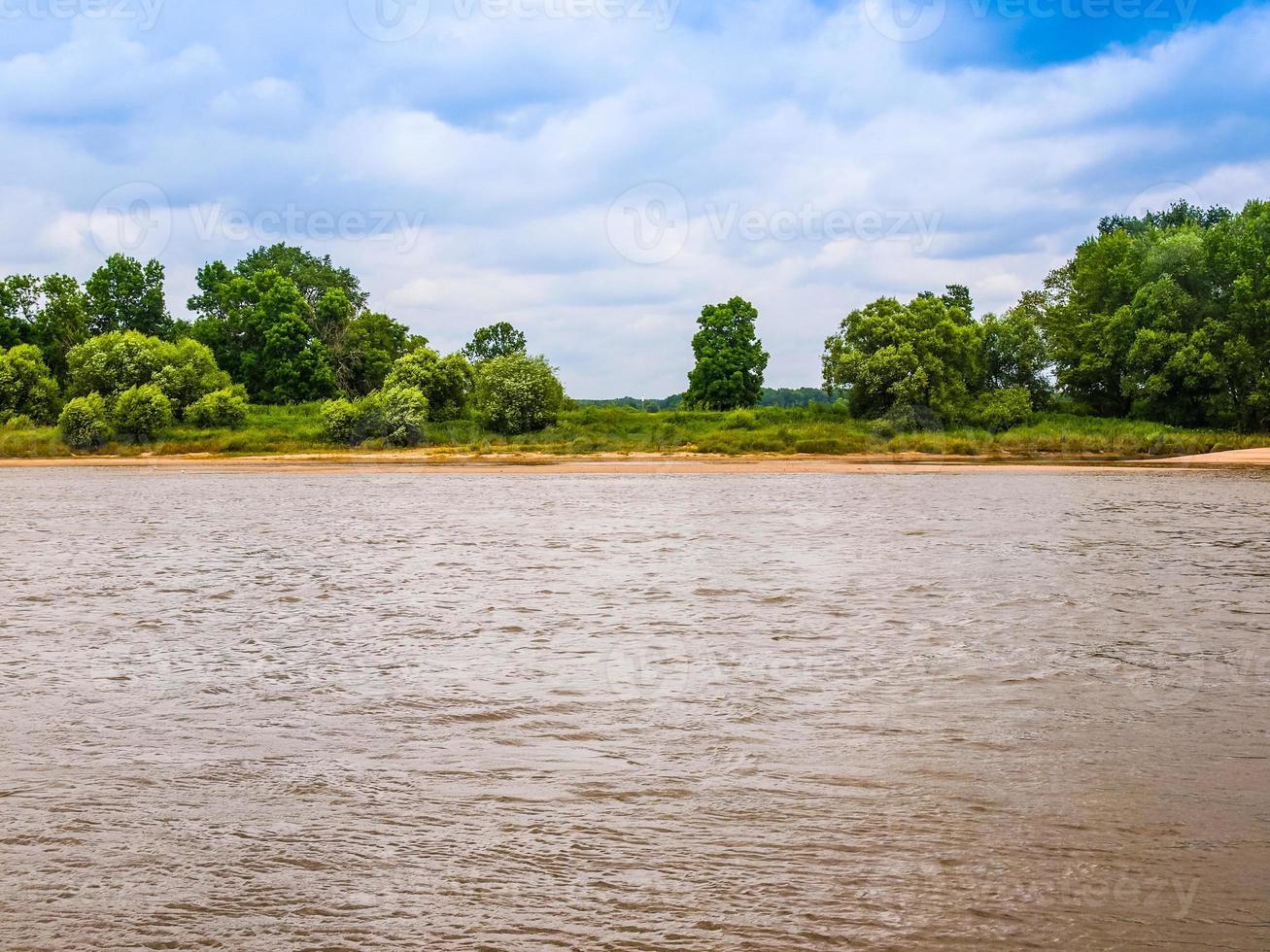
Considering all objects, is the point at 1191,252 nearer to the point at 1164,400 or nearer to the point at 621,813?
the point at 1164,400

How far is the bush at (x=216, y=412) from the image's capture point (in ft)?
241

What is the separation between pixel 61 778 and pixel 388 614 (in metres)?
6.68

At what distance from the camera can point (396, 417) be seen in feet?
227

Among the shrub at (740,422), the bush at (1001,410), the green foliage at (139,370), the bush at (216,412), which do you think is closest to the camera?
the bush at (1001,410)

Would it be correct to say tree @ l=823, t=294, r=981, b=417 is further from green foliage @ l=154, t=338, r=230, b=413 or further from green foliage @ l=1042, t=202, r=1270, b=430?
green foliage @ l=154, t=338, r=230, b=413

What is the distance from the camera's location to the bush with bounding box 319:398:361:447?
70.4 m

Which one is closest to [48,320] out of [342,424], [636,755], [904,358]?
[342,424]

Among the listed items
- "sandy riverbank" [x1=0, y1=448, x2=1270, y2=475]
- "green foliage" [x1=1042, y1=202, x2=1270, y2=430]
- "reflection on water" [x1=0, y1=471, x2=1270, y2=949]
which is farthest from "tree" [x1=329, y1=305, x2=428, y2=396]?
"reflection on water" [x1=0, y1=471, x2=1270, y2=949]

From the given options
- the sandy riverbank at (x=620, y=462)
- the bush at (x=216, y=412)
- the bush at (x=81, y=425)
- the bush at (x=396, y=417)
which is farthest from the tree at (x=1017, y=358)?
the bush at (x=81, y=425)

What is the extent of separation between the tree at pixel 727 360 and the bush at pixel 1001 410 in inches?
708

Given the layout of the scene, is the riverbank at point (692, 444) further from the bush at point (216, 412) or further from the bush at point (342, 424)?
the bush at point (342, 424)

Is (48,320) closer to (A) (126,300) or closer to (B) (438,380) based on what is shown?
(A) (126,300)

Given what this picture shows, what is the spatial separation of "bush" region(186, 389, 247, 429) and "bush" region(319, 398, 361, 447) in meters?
7.60

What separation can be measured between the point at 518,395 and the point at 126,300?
171 feet
